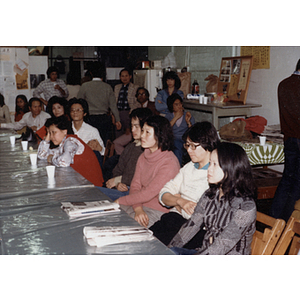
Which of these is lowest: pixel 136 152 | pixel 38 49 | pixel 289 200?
pixel 289 200

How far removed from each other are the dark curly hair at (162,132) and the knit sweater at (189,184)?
0.27 metres

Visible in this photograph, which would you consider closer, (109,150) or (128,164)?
(128,164)

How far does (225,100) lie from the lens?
15.6ft

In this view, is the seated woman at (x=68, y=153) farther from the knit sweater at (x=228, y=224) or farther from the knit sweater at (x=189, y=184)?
the knit sweater at (x=228, y=224)

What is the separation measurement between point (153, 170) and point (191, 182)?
14.9 inches

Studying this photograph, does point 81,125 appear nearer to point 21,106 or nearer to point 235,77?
point 235,77

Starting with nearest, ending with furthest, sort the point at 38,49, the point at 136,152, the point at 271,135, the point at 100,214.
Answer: the point at 100,214 < the point at 136,152 < the point at 271,135 < the point at 38,49

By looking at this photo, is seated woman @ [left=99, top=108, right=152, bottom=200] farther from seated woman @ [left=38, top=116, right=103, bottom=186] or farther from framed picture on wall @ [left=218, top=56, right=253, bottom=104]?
framed picture on wall @ [left=218, top=56, right=253, bottom=104]

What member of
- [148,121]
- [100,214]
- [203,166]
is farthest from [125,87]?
[100,214]

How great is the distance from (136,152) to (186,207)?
1059 mm

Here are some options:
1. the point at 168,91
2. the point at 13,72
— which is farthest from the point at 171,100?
the point at 13,72

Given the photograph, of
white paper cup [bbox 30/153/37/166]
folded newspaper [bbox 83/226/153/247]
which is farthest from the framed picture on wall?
folded newspaper [bbox 83/226/153/247]

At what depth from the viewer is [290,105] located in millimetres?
2965

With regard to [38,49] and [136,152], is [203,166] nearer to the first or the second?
[136,152]
